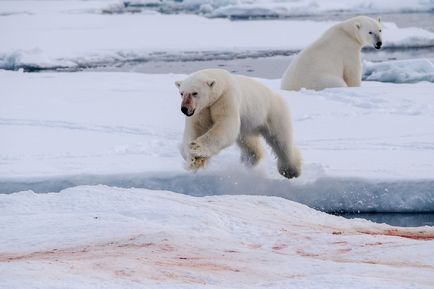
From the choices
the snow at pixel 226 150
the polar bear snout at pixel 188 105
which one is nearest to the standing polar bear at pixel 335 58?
the snow at pixel 226 150

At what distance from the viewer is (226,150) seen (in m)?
Result: 6.04

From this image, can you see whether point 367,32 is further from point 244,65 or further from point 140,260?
point 140,260

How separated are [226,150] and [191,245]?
2.92 metres

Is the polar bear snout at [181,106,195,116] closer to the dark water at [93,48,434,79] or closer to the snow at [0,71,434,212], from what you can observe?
the snow at [0,71,434,212]

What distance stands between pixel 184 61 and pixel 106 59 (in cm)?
142

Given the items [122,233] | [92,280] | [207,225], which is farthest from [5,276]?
[207,225]

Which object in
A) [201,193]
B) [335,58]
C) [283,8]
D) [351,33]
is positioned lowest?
[283,8]

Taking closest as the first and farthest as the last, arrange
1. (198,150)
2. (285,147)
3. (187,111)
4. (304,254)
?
(304,254) → (187,111) → (198,150) → (285,147)

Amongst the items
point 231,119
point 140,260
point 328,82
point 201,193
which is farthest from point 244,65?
point 140,260

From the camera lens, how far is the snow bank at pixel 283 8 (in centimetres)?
2319

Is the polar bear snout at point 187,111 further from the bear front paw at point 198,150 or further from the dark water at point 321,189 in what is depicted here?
the dark water at point 321,189

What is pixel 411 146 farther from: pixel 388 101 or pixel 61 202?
pixel 61 202

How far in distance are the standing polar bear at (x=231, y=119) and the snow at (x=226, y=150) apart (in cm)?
16

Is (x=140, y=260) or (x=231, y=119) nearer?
(x=140, y=260)
